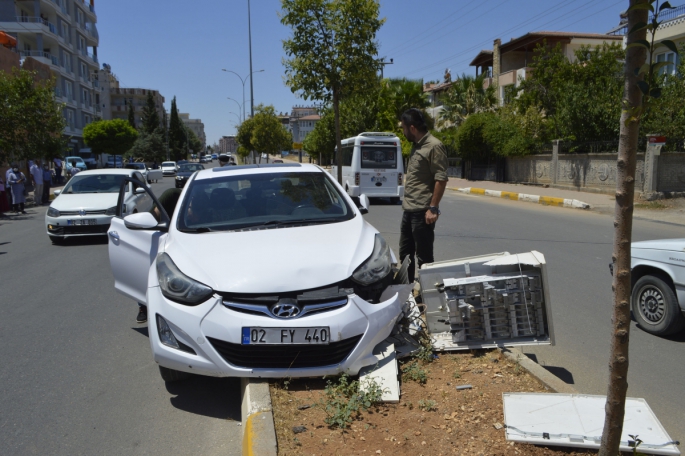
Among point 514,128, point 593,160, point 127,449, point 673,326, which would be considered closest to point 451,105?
point 514,128

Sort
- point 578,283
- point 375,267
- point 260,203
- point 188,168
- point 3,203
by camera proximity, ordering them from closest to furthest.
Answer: point 375,267 < point 260,203 < point 578,283 < point 3,203 < point 188,168

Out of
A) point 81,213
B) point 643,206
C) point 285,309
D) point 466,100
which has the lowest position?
point 643,206

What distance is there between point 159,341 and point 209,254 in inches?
27.6

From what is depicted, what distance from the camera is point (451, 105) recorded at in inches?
1587

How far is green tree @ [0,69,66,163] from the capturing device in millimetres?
21312

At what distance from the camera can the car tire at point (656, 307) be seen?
5281mm

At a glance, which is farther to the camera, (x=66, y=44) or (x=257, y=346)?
(x=66, y=44)

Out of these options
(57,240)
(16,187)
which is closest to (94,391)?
(57,240)

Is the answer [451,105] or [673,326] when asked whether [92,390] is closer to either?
[673,326]

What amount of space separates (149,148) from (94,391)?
89842mm

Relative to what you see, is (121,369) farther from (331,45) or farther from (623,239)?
(331,45)

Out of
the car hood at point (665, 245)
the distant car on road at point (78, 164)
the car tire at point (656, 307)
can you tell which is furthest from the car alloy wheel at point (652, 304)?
the distant car on road at point (78, 164)

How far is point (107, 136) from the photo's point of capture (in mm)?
59875

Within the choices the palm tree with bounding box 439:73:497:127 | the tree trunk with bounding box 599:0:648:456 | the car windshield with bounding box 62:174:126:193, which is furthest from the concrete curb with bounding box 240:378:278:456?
the palm tree with bounding box 439:73:497:127
